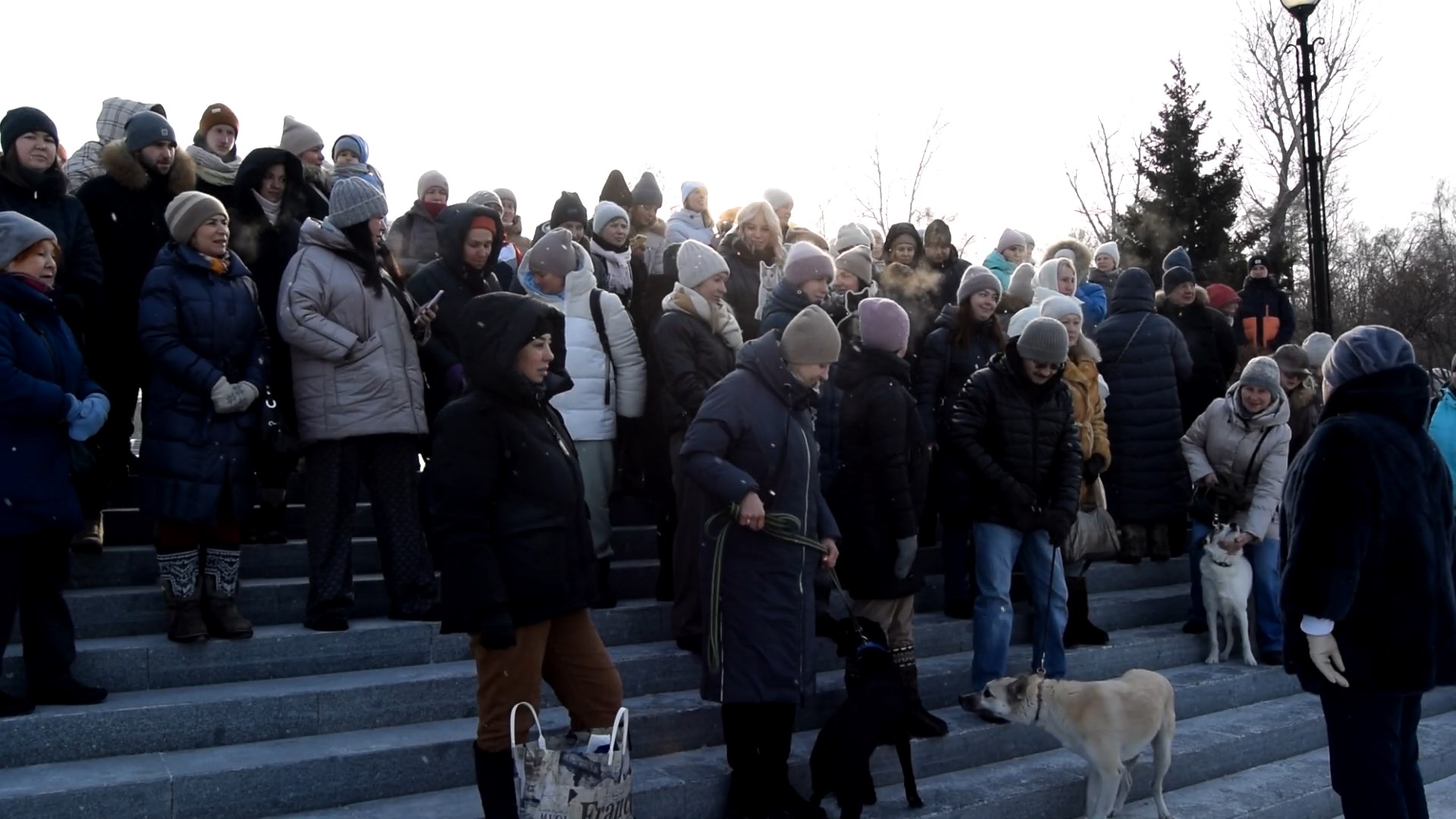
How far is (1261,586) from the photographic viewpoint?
7992mm

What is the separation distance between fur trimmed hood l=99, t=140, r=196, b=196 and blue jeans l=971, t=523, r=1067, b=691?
4536 mm

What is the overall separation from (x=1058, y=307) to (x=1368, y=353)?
3.11m

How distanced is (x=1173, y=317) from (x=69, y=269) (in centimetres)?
775

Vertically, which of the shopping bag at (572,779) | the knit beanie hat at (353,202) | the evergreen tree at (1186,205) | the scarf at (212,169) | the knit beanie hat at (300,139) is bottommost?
the shopping bag at (572,779)

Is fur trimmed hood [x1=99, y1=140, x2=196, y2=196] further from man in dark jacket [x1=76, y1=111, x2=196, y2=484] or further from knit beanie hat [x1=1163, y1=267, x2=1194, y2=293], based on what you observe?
knit beanie hat [x1=1163, y1=267, x2=1194, y2=293]

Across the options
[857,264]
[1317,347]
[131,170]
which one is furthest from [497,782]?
[1317,347]

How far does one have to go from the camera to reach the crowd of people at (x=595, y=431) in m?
4.22

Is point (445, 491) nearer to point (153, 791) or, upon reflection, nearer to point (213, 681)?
point (153, 791)

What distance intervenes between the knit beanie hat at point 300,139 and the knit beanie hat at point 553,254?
1.96 metres

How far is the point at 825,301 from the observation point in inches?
267

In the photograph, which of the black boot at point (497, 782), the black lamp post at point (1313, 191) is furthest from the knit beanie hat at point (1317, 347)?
the black boot at point (497, 782)

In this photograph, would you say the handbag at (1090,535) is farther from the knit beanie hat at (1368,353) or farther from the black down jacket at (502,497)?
the black down jacket at (502,497)

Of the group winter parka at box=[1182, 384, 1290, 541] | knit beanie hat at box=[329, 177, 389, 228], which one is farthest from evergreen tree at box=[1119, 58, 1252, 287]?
knit beanie hat at box=[329, 177, 389, 228]

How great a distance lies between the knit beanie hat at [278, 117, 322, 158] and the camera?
7.39 m
